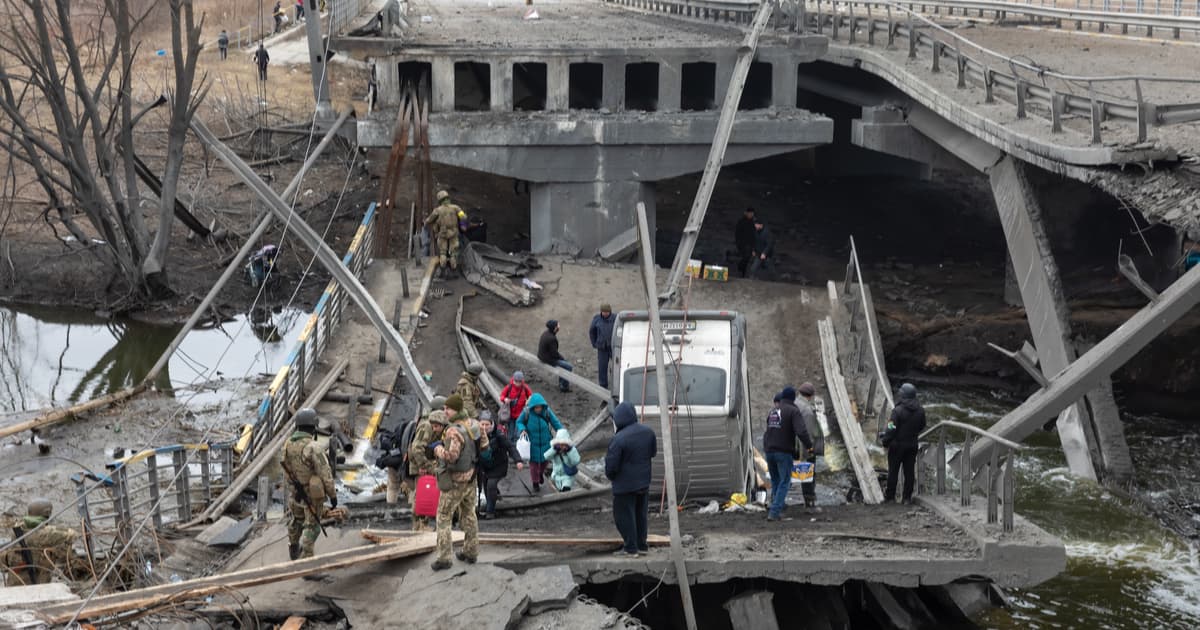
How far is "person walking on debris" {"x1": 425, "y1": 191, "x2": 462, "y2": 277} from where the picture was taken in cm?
2789

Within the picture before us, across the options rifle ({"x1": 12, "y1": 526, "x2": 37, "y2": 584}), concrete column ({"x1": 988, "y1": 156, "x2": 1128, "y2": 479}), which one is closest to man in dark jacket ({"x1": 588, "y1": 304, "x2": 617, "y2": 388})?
concrete column ({"x1": 988, "y1": 156, "x2": 1128, "y2": 479})

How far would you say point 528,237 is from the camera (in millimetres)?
36188

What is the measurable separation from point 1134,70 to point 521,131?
1294cm

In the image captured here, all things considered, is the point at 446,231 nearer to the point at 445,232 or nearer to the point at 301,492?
the point at 445,232

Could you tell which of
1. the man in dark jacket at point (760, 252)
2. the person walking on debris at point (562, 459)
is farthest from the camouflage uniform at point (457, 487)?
the man in dark jacket at point (760, 252)

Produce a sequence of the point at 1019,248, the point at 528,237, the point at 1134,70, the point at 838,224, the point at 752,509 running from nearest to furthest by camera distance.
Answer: the point at 752,509 → the point at 1019,248 → the point at 1134,70 → the point at 528,237 → the point at 838,224

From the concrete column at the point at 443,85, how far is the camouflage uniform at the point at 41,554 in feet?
65.0

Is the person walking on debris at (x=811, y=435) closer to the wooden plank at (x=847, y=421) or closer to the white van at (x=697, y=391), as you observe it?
the wooden plank at (x=847, y=421)

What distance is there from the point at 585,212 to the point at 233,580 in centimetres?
2080

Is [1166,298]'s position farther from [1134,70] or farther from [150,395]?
[150,395]

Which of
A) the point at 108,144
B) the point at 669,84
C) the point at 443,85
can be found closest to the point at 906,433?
the point at 669,84

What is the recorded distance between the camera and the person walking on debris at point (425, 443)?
13.1 metres

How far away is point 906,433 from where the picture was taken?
16.0m

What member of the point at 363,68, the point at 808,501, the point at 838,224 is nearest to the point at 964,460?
the point at 808,501
